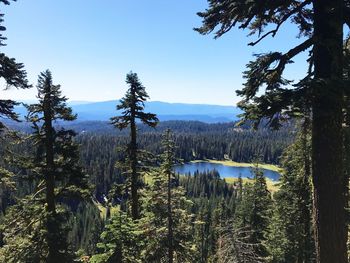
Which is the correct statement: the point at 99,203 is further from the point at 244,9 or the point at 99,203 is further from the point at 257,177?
the point at 244,9

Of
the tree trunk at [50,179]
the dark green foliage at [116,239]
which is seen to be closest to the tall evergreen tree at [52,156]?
the tree trunk at [50,179]

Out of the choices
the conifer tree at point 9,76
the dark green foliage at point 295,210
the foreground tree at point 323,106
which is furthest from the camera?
the dark green foliage at point 295,210

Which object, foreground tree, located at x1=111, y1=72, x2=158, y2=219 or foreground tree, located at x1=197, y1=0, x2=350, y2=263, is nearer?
foreground tree, located at x1=197, y1=0, x2=350, y2=263

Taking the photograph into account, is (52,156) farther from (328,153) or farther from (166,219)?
(328,153)

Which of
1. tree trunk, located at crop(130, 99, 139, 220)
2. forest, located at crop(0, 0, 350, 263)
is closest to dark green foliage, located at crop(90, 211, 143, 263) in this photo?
forest, located at crop(0, 0, 350, 263)

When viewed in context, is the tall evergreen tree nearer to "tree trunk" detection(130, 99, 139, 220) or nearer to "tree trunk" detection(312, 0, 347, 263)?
"tree trunk" detection(130, 99, 139, 220)

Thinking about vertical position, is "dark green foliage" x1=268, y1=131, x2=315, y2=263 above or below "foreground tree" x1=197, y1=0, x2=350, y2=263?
below

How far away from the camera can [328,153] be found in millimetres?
6895

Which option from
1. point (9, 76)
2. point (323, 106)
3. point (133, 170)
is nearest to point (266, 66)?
point (323, 106)

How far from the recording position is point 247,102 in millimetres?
7609

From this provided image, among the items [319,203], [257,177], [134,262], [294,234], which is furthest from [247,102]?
[257,177]

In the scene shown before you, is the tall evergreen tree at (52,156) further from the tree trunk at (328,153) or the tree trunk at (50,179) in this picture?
the tree trunk at (328,153)

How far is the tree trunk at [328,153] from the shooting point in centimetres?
677

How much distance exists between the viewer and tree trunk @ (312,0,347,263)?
6.77 meters
